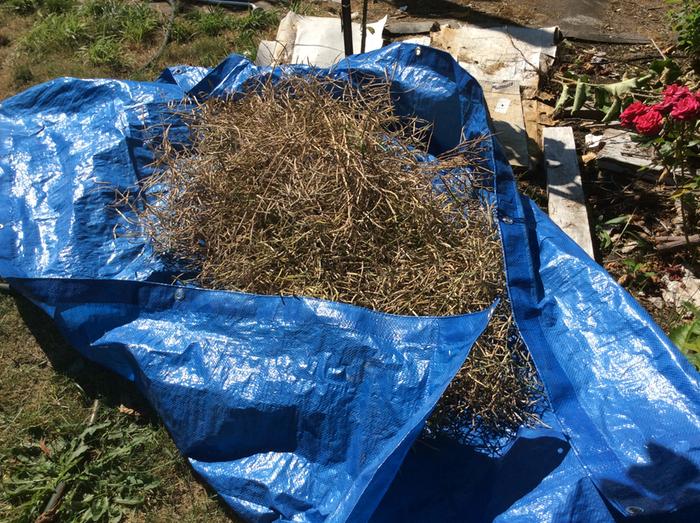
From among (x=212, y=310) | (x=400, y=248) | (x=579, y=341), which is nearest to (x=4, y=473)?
(x=212, y=310)

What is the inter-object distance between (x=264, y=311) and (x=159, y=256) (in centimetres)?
61

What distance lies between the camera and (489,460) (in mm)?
1944

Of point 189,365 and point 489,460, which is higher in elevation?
point 189,365

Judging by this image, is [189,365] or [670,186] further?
[670,186]

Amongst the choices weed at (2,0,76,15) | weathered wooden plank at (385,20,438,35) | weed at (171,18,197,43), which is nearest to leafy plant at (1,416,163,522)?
weed at (171,18,197,43)

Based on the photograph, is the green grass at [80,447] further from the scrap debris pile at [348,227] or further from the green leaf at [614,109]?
the green leaf at [614,109]

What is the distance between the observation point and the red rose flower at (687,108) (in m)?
2.20

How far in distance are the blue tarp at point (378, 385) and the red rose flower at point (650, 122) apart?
0.51m

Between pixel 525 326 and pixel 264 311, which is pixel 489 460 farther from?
pixel 264 311

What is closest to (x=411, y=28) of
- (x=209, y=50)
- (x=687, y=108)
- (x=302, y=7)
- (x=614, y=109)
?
(x=302, y=7)

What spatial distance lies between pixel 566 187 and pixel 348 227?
1263mm

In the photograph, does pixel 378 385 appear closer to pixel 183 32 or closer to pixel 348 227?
pixel 348 227

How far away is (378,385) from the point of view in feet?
6.23

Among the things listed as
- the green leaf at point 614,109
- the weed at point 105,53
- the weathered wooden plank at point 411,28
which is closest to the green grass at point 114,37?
the weed at point 105,53
